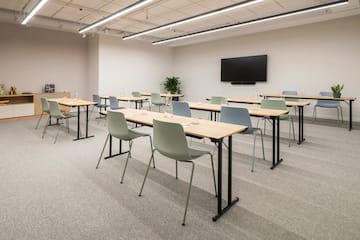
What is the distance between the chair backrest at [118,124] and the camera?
107 inches

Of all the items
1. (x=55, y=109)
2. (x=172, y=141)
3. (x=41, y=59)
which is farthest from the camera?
(x=41, y=59)

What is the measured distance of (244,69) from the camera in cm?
845

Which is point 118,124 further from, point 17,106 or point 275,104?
point 17,106

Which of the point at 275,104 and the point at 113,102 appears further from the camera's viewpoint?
the point at 113,102

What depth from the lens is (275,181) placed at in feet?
8.89

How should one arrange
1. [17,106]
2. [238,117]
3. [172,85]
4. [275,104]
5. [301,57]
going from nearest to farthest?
[238,117] < [275,104] < [17,106] < [301,57] < [172,85]

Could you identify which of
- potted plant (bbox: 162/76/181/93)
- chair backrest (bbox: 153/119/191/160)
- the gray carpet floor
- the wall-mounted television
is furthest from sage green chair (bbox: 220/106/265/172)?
potted plant (bbox: 162/76/181/93)

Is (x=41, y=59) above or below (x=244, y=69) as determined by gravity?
above

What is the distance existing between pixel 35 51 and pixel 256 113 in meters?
7.50

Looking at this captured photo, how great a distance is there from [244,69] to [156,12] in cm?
388

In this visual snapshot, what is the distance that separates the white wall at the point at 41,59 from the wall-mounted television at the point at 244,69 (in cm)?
535

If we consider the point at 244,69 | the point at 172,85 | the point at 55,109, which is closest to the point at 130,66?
the point at 172,85

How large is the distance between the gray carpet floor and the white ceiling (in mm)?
3522

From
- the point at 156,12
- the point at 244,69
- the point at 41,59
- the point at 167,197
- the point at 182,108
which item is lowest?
the point at 167,197
